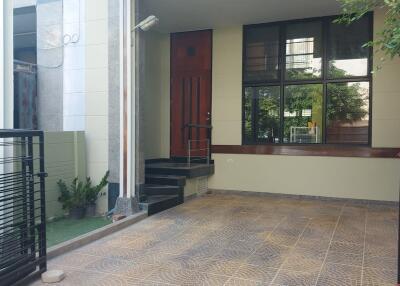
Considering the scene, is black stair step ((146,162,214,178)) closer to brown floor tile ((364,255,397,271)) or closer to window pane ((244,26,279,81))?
window pane ((244,26,279,81))

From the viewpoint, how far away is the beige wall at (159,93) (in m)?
7.06

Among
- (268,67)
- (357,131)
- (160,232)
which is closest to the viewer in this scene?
(160,232)

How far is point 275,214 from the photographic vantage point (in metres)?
5.14

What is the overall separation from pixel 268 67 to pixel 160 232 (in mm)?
3745

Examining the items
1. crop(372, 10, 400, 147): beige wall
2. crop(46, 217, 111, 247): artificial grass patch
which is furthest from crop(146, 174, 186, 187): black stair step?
crop(372, 10, 400, 147): beige wall

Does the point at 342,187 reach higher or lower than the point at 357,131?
lower

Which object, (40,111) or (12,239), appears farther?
(40,111)

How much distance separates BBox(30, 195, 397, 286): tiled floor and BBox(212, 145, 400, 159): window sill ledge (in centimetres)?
94

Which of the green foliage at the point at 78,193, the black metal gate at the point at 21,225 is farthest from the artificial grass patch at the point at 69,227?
the black metal gate at the point at 21,225

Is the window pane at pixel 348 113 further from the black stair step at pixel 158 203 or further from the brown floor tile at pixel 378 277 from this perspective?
the brown floor tile at pixel 378 277

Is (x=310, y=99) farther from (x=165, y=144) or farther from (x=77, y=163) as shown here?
(x=77, y=163)

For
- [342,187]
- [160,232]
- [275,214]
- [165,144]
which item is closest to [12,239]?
[160,232]

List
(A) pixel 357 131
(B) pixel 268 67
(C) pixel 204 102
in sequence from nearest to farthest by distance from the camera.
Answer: (A) pixel 357 131
(B) pixel 268 67
(C) pixel 204 102

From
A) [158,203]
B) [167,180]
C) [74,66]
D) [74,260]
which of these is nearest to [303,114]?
[167,180]
